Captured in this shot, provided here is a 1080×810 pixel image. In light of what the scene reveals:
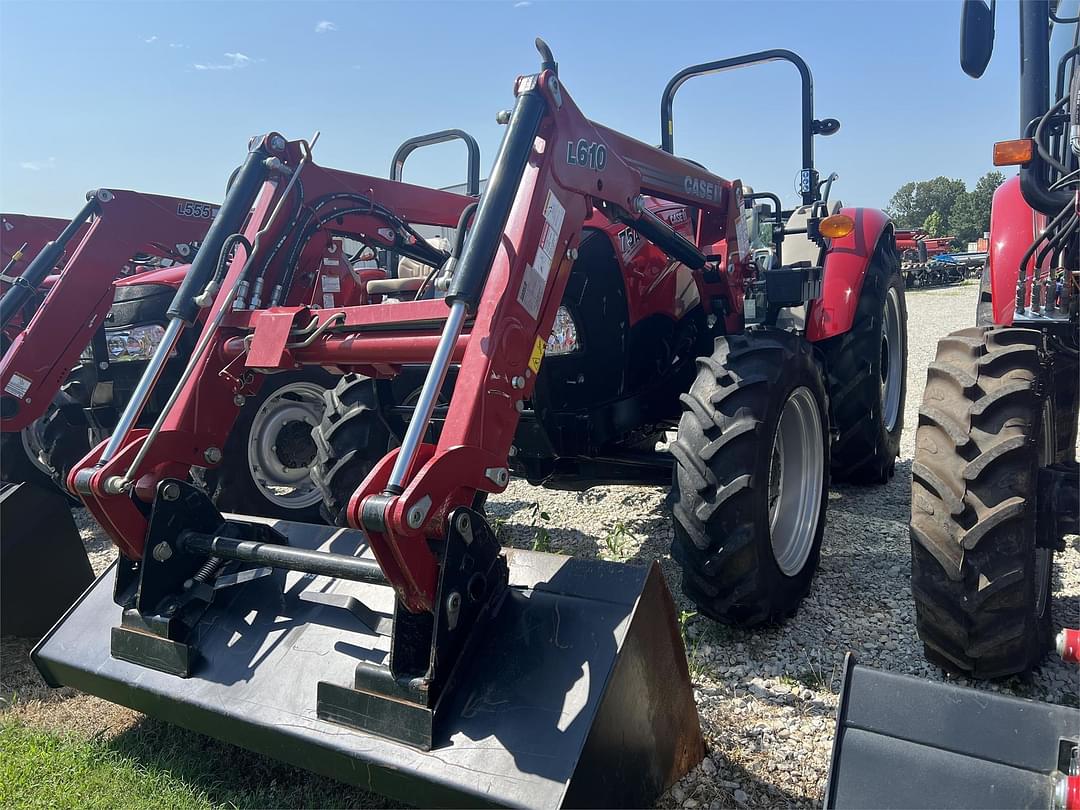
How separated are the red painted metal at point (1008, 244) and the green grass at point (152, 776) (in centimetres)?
268

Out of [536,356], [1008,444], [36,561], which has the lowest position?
[36,561]

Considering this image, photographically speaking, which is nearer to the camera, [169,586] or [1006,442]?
[1006,442]

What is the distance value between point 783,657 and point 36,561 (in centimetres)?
331

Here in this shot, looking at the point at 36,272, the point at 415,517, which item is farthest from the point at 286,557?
the point at 36,272

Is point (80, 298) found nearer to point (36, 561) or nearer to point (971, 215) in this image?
point (36, 561)

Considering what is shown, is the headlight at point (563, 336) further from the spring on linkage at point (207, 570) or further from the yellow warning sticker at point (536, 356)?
the spring on linkage at point (207, 570)

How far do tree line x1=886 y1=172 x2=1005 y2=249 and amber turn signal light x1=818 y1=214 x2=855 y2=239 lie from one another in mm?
65233

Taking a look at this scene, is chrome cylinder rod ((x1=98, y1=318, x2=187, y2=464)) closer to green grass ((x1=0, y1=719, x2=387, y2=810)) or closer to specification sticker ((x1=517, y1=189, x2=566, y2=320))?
green grass ((x1=0, y1=719, x2=387, y2=810))

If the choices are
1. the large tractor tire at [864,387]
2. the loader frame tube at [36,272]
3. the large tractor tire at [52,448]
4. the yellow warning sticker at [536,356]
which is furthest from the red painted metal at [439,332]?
the large tractor tire at [52,448]

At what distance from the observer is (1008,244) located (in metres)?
2.84

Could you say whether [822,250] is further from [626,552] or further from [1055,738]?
[1055,738]

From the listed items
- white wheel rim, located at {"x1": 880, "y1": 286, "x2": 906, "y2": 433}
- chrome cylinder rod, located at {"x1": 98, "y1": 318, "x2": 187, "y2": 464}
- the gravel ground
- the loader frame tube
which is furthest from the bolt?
white wheel rim, located at {"x1": 880, "y1": 286, "x2": 906, "y2": 433}

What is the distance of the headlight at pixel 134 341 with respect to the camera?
5.00 metres

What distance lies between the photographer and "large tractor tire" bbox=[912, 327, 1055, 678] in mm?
2188
